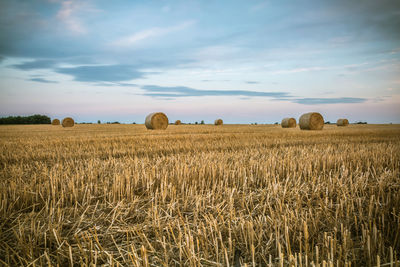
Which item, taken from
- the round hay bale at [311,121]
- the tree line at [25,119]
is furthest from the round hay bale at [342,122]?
the tree line at [25,119]

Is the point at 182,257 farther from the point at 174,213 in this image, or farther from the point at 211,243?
the point at 174,213

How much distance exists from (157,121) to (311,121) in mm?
12271

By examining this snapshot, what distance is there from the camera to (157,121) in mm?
18984

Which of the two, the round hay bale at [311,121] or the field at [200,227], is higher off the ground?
the round hay bale at [311,121]

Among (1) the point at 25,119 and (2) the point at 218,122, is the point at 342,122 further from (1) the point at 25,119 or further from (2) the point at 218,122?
(1) the point at 25,119

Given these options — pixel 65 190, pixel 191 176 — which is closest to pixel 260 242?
pixel 191 176

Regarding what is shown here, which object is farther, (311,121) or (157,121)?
(157,121)

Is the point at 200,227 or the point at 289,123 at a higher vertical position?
the point at 289,123

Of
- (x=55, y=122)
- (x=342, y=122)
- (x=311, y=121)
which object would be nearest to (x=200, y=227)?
(x=311, y=121)

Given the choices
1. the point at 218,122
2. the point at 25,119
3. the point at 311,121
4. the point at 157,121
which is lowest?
the point at 157,121

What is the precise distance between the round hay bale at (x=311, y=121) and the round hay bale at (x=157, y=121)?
11.2 metres

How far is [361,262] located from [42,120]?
60369 mm

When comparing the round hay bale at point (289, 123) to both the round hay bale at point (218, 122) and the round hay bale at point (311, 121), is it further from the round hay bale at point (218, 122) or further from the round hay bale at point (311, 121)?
the round hay bale at point (218, 122)

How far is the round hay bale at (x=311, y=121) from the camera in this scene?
61.8 feet
